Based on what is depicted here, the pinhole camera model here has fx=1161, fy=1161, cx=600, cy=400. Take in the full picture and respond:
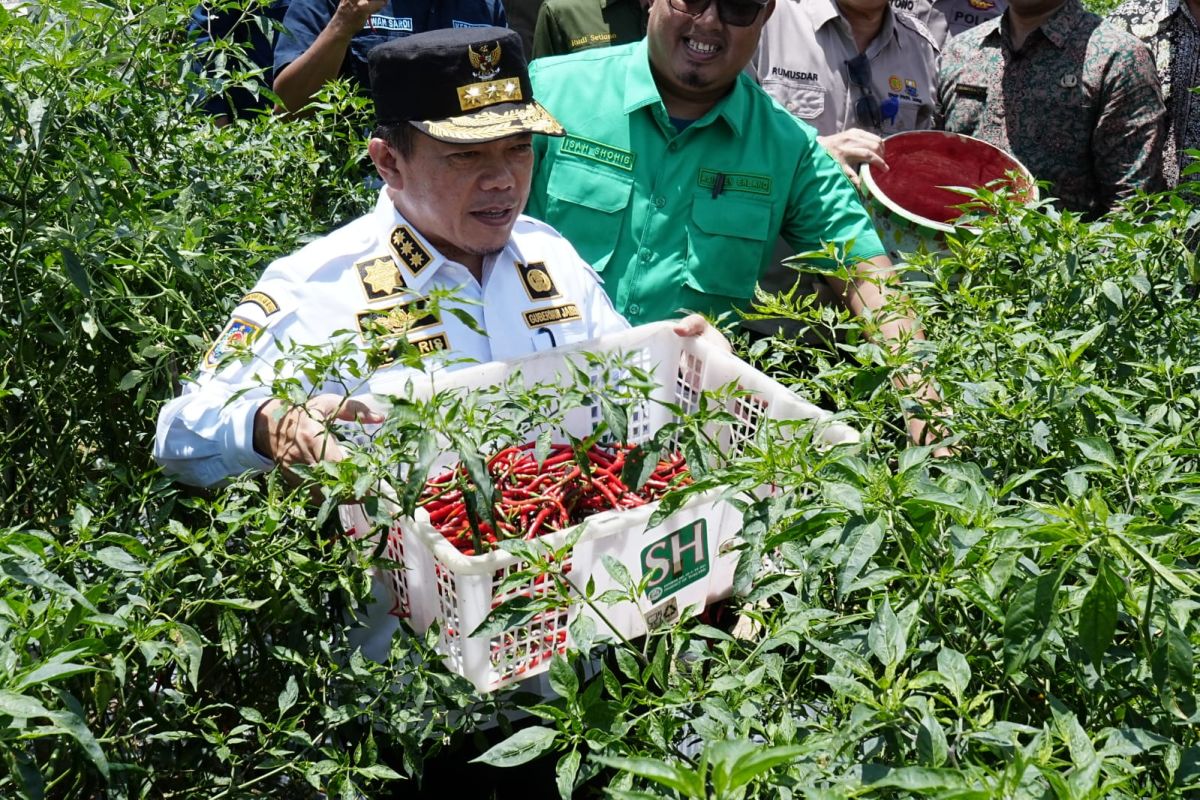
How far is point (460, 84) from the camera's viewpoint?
265 cm

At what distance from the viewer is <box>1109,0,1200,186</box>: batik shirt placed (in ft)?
15.0

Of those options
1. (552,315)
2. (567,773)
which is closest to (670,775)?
(567,773)

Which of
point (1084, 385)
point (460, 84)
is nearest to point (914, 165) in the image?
point (460, 84)

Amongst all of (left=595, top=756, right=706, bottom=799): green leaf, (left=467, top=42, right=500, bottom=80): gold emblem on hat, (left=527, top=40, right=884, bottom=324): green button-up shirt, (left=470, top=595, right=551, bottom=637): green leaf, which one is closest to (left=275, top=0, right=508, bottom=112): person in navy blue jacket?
(left=527, top=40, right=884, bottom=324): green button-up shirt

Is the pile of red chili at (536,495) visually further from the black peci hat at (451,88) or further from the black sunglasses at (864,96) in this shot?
the black sunglasses at (864,96)

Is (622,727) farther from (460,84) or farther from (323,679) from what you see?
(460,84)

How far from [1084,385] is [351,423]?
126 centimetres

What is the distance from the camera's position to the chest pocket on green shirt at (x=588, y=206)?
339cm

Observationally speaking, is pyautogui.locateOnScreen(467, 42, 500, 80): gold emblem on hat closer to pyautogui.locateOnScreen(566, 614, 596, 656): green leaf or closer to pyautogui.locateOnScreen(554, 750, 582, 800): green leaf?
pyautogui.locateOnScreen(566, 614, 596, 656): green leaf

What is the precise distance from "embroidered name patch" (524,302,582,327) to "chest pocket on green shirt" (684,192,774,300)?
612mm

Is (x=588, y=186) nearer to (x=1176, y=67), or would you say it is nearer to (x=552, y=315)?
(x=552, y=315)

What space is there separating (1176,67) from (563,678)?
4.25 metres

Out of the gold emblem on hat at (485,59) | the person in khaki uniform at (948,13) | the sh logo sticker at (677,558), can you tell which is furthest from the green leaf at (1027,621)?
the person in khaki uniform at (948,13)

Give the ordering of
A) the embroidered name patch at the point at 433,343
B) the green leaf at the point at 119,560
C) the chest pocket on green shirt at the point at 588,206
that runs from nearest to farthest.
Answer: the green leaf at the point at 119,560, the embroidered name patch at the point at 433,343, the chest pocket on green shirt at the point at 588,206
